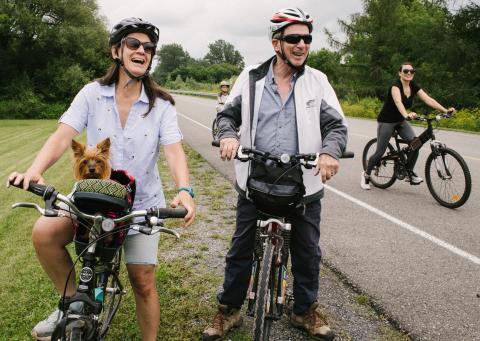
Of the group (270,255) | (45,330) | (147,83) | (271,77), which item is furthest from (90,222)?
(271,77)

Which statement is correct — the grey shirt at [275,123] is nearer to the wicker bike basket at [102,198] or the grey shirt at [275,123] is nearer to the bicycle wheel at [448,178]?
the wicker bike basket at [102,198]

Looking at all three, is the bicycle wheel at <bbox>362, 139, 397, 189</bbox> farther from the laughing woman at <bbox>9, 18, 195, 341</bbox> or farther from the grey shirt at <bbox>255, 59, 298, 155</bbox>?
the laughing woman at <bbox>9, 18, 195, 341</bbox>

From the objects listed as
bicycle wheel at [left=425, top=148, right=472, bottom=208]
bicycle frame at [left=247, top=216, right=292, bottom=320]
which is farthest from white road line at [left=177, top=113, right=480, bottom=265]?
bicycle frame at [left=247, top=216, right=292, bottom=320]

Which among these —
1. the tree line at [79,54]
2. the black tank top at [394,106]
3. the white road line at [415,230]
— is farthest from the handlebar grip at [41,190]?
the tree line at [79,54]

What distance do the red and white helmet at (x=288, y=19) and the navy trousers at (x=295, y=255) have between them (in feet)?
4.16

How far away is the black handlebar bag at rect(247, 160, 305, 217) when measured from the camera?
284 centimetres

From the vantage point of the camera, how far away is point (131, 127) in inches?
106

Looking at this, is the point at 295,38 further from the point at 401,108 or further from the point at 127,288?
the point at 401,108

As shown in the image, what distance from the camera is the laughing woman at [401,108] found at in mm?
7402

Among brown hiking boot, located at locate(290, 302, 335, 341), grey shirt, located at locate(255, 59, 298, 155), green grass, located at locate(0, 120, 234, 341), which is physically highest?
grey shirt, located at locate(255, 59, 298, 155)

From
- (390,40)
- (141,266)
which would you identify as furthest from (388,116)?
(390,40)

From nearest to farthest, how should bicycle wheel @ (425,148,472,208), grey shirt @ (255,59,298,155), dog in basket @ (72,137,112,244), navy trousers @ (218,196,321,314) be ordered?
dog in basket @ (72,137,112,244) < grey shirt @ (255,59,298,155) < navy trousers @ (218,196,321,314) < bicycle wheel @ (425,148,472,208)

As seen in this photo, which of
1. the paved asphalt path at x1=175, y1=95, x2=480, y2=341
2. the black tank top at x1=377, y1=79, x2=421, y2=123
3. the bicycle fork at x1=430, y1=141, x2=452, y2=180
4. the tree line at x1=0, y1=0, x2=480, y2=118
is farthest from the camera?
the tree line at x1=0, y1=0, x2=480, y2=118

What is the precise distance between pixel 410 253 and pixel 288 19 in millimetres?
3233
